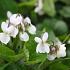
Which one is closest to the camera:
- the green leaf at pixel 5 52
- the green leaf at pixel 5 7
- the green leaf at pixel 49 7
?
the green leaf at pixel 5 52

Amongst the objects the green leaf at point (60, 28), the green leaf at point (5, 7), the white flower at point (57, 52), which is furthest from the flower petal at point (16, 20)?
the green leaf at point (60, 28)

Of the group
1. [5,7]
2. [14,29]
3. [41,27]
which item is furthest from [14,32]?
[41,27]

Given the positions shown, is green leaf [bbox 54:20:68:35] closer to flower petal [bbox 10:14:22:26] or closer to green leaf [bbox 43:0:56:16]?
green leaf [bbox 43:0:56:16]

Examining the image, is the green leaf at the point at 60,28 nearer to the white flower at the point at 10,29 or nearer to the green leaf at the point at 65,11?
the green leaf at the point at 65,11

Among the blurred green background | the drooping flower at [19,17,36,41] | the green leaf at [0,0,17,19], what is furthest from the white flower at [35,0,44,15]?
the drooping flower at [19,17,36,41]

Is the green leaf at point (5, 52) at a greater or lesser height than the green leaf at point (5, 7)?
lesser

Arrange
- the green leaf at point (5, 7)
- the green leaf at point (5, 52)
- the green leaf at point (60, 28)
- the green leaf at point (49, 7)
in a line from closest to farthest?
the green leaf at point (5, 52)
the green leaf at point (5, 7)
the green leaf at point (60, 28)
the green leaf at point (49, 7)

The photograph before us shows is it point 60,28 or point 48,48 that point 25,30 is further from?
point 60,28

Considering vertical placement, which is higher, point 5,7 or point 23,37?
point 5,7

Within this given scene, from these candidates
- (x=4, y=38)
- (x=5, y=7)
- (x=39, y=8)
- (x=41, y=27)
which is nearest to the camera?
(x=4, y=38)

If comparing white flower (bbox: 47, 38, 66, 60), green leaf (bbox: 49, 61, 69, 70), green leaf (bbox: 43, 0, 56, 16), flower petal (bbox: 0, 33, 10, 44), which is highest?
green leaf (bbox: 43, 0, 56, 16)
